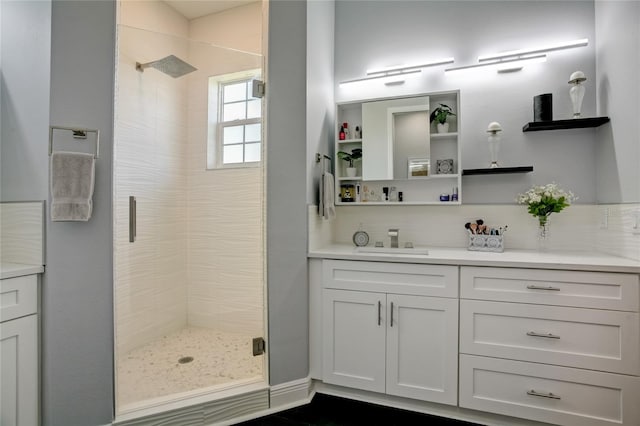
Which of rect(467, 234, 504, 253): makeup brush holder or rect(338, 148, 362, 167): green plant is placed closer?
rect(467, 234, 504, 253): makeup brush holder

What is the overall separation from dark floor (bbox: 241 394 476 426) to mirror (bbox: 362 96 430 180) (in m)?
1.59

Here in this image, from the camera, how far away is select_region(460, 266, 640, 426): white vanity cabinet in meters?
1.45

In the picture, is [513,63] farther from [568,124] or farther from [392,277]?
[392,277]

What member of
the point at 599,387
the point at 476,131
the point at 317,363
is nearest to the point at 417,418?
the point at 317,363

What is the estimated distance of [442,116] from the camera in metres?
2.21

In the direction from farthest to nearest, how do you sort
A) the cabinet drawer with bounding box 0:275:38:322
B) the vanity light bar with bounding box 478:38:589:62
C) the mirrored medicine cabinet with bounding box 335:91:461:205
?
the mirrored medicine cabinet with bounding box 335:91:461:205 → the vanity light bar with bounding box 478:38:589:62 → the cabinet drawer with bounding box 0:275:38:322

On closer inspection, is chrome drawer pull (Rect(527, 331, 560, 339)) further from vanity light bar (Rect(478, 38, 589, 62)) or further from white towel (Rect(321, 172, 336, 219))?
vanity light bar (Rect(478, 38, 589, 62))

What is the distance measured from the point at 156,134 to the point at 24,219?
3.07 ft

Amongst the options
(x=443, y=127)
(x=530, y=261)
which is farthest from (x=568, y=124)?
(x=530, y=261)

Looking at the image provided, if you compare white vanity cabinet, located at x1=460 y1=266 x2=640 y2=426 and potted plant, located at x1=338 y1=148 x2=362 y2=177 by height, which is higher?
potted plant, located at x1=338 y1=148 x2=362 y2=177

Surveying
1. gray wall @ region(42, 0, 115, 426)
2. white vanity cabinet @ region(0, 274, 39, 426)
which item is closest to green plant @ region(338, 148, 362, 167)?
gray wall @ region(42, 0, 115, 426)

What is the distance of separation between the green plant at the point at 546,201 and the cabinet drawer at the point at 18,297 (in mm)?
2869

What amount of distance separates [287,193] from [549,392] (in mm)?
1807

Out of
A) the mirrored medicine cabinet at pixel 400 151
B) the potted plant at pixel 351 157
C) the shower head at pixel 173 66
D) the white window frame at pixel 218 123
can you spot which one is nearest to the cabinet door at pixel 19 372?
the white window frame at pixel 218 123
